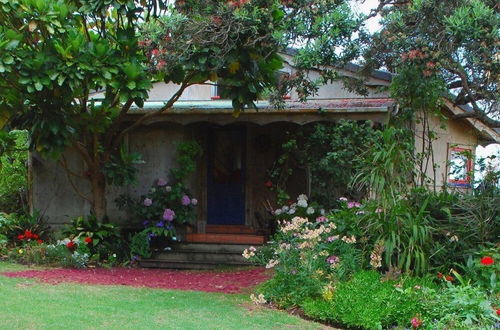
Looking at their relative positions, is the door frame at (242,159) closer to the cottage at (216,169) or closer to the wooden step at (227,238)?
the cottage at (216,169)

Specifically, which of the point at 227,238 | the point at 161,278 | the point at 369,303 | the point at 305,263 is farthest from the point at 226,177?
the point at 369,303

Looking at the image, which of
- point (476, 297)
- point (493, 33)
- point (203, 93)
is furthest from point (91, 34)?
point (476, 297)

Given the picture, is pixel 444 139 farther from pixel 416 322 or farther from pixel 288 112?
pixel 416 322

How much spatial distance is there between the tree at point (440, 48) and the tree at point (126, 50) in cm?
95

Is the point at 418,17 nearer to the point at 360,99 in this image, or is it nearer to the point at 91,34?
the point at 360,99

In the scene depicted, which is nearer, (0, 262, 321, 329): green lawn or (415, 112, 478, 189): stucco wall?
(0, 262, 321, 329): green lawn

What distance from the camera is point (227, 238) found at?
12.0 metres

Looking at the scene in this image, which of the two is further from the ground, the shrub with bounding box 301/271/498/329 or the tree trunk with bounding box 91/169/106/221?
the tree trunk with bounding box 91/169/106/221

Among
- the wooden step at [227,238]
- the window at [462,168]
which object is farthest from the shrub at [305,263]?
the wooden step at [227,238]

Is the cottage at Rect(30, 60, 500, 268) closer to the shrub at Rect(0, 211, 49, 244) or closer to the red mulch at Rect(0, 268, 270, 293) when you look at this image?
the shrub at Rect(0, 211, 49, 244)

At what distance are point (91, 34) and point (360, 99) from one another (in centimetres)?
576

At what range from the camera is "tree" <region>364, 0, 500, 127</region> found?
7102 mm

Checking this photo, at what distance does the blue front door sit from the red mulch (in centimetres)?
242

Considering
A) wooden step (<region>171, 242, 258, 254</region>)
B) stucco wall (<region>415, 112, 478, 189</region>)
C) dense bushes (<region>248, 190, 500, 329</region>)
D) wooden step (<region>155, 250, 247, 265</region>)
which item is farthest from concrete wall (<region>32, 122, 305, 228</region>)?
dense bushes (<region>248, 190, 500, 329</region>)
